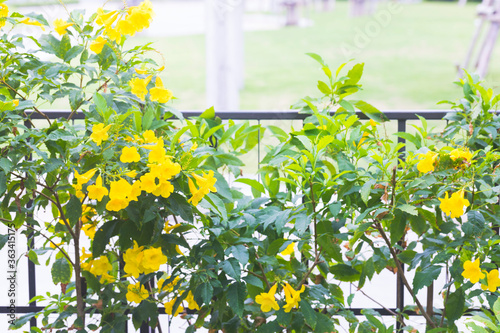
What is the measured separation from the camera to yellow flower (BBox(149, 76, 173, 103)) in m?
1.30

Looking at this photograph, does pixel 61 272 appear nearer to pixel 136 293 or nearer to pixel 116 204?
pixel 136 293

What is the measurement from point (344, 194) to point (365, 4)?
1319 cm

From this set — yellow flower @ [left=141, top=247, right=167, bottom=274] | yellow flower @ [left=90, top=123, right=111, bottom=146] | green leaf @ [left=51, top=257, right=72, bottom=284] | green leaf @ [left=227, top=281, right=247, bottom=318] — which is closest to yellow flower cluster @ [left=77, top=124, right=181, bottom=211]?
yellow flower @ [left=90, top=123, right=111, bottom=146]

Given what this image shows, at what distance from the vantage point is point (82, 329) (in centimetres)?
142

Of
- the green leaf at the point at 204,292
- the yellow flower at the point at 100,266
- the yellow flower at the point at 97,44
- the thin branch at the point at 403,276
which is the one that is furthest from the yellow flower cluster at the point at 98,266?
the thin branch at the point at 403,276

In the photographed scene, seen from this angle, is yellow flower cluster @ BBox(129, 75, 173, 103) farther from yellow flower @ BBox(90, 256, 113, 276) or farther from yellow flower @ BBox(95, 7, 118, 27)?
yellow flower @ BBox(90, 256, 113, 276)

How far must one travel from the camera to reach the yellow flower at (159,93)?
130 cm

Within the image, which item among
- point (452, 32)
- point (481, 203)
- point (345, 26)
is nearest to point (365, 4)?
point (345, 26)

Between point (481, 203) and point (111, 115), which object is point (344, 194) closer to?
point (481, 203)

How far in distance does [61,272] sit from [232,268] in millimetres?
474

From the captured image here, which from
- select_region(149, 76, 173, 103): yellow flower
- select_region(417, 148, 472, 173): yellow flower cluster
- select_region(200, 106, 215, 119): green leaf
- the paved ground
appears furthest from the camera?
the paved ground

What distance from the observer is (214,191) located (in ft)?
4.00

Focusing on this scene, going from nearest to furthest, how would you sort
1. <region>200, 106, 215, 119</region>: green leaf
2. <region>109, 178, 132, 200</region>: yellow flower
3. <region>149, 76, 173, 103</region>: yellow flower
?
<region>109, 178, 132, 200</region>: yellow flower → <region>149, 76, 173, 103</region>: yellow flower → <region>200, 106, 215, 119</region>: green leaf

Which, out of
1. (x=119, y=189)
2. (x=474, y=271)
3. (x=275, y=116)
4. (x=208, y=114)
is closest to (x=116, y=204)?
(x=119, y=189)
